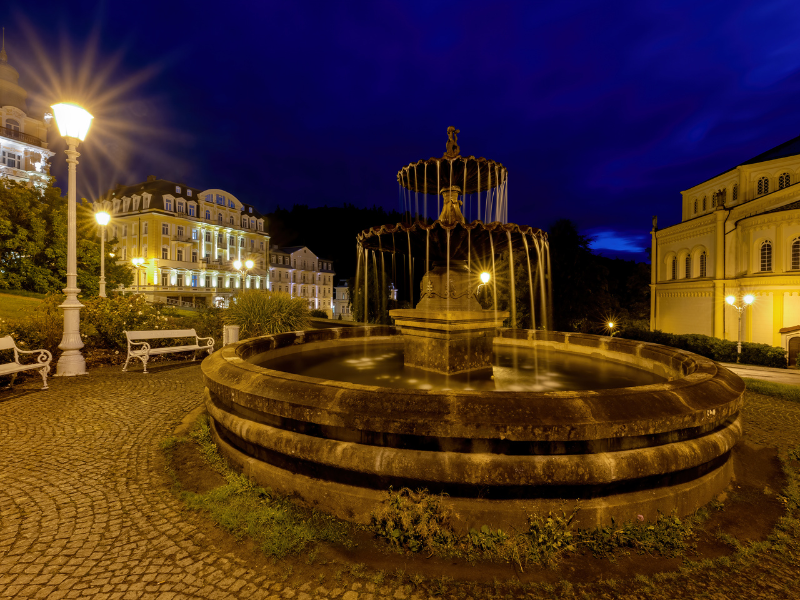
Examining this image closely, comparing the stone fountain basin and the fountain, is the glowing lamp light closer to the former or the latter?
the fountain

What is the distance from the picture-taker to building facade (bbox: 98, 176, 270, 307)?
2010 inches

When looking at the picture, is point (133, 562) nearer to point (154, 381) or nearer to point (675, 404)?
point (675, 404)

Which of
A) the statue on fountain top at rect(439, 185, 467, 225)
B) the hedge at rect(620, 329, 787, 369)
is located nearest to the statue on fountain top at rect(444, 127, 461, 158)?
the statue on fountain top at rect(439, 185, 467, 225)

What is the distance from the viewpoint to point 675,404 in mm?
3484

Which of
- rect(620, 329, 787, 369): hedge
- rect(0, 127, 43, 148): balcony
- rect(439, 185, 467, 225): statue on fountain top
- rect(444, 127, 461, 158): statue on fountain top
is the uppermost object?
rect(0, 127, 43, 148): balcony

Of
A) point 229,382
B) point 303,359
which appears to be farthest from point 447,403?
point 303,359

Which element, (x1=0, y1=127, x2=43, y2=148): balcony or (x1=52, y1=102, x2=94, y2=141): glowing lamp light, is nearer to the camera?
(x1=52, y1=102, x2=94, y2=141): glowing lamp light

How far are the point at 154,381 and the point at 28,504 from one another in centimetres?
566

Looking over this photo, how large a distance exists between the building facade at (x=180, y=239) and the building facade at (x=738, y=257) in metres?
49.7

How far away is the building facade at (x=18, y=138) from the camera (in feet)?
150

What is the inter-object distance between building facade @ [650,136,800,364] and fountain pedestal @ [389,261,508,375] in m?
24.3

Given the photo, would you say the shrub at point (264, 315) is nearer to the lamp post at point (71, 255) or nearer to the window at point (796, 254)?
the lamp post at point (71, 255)

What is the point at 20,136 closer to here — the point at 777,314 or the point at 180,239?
the point at 180,239

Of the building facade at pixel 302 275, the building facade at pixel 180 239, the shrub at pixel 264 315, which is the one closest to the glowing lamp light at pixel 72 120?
the shrub at pixel 264 315
